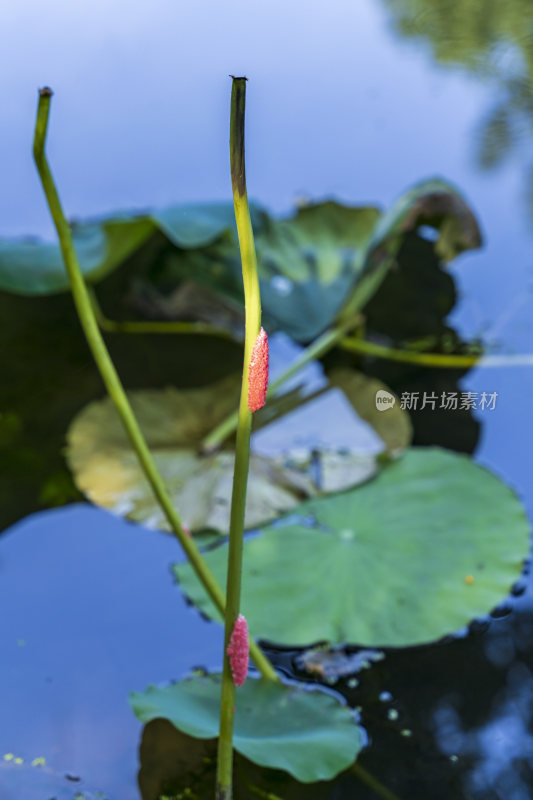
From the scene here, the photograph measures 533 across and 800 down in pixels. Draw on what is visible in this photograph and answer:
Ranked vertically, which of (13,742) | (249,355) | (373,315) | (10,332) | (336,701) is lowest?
(13,742)

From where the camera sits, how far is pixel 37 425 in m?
1.50

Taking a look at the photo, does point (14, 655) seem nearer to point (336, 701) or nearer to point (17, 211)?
point (336, 701)

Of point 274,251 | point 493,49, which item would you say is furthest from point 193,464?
point 493,49

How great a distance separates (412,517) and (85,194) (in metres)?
1.37

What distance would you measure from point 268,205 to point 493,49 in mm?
1167

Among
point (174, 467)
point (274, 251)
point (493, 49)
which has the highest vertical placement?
point (493, 49)

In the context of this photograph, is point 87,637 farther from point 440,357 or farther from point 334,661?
point 440,357

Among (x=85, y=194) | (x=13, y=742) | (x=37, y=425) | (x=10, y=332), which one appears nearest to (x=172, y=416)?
(x=37, y=425)

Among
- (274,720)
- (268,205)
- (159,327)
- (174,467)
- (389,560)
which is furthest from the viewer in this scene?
(268,205)

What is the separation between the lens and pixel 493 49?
2.72 metres

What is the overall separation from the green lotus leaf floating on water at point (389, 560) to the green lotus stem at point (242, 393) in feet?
1.26

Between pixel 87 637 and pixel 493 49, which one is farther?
pixel 493 49

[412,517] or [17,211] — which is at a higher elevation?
[17,211]

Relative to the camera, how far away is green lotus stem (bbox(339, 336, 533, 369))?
1.60 meters
